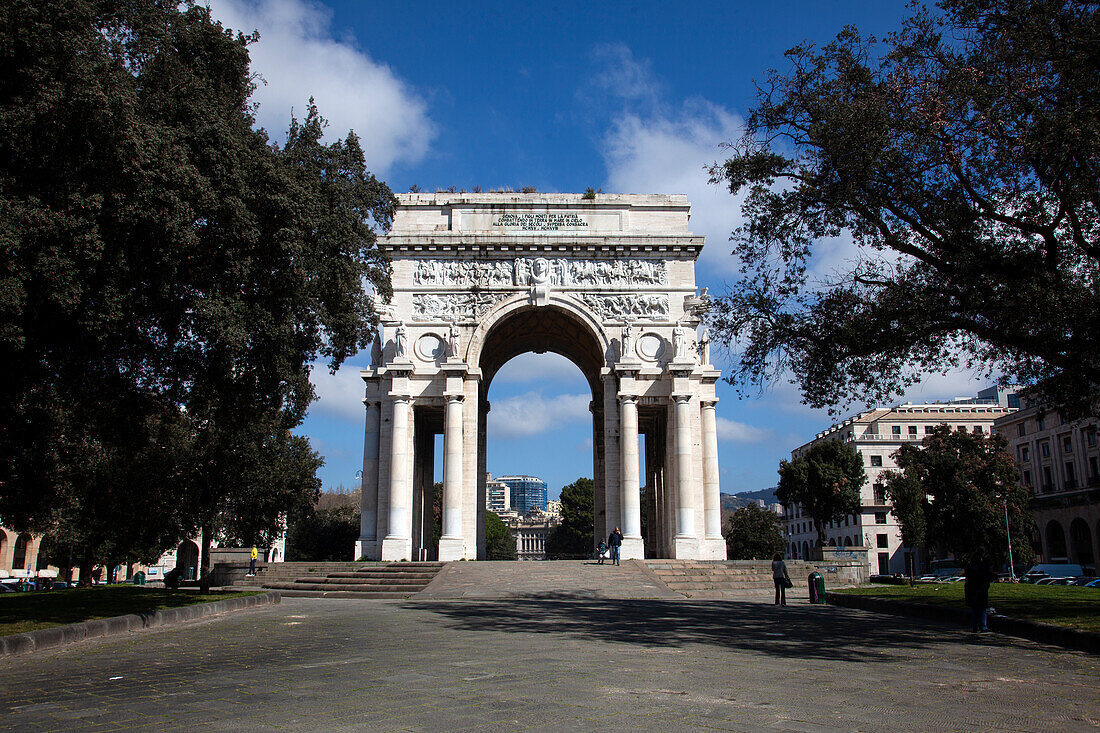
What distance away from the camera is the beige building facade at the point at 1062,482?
5744 centimetres

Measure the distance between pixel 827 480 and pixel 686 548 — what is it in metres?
33.6

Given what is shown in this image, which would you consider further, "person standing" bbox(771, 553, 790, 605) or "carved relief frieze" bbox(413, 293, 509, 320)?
"carved relief frieze" bbox(413, 293, 509, 320)

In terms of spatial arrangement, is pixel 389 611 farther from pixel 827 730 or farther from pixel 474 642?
pixel 827 730

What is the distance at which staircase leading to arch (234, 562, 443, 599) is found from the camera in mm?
26500

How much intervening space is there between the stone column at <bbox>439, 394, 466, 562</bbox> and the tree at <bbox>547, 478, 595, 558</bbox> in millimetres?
61409

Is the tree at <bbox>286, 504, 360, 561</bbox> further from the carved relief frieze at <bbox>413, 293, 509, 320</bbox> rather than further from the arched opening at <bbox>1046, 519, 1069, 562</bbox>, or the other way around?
the arched opening at <bbox>1046, 519, 1069, 562</bbox>

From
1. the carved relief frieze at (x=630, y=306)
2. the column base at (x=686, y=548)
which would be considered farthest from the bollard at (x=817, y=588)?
the carved relief frieze at (x=630, y=306)

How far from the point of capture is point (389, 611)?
19094 millimetres

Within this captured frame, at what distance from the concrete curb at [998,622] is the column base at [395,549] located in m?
19.3

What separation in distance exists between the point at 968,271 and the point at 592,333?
24.2 meters

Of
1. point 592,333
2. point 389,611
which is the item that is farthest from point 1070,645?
point 592,333

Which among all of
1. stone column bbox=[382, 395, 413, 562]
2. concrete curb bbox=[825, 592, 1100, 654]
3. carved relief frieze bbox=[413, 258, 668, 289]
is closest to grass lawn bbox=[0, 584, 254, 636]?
stone column bbox=[382, 395, 413, 562]

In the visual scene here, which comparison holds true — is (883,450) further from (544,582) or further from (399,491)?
(544,582)

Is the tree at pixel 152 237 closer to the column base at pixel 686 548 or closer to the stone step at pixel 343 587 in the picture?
the stone step at pixel 343 587
